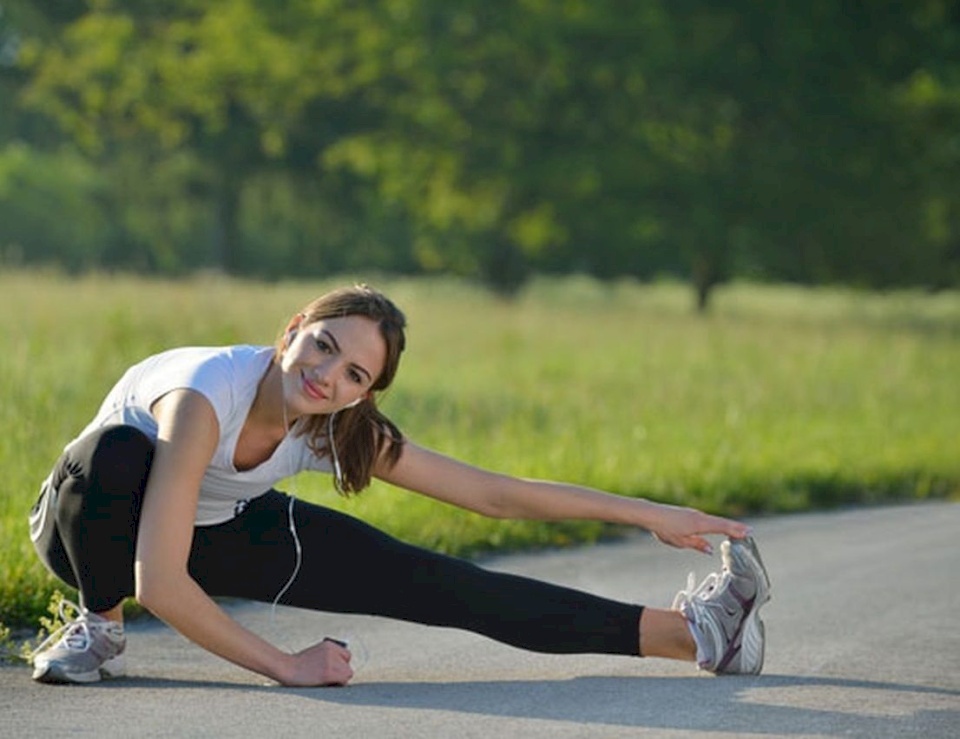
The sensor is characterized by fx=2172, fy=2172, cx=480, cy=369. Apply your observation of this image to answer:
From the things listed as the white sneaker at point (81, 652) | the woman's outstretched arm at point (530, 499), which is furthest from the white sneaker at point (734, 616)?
the white sneaker at point (81, 652)

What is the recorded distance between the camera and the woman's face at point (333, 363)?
18.5 feet

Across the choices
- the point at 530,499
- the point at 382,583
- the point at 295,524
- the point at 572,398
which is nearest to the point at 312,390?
the point at 295,524

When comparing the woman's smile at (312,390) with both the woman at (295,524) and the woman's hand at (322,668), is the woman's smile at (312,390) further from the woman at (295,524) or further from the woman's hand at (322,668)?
the woman's hand at (322,668)

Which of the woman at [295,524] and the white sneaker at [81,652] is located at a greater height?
the woman at [295,524]

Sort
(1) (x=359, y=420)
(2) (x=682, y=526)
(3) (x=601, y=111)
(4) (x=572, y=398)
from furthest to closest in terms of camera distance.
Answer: (3) (x=601, y=111)
(4) (x=572, y=398)
(2) (x=682, y=526)
(1) (x=359, y=420)

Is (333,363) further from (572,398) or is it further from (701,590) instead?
(572,398)

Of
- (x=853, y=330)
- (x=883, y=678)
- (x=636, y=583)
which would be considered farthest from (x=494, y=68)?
(x=883, y=678)

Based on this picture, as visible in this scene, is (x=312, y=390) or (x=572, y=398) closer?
(x=312, y=390)

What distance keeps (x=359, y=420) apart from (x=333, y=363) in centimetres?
34

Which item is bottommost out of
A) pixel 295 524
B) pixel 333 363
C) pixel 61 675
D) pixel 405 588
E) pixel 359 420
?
pixel 61 675

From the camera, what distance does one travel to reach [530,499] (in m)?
6.24

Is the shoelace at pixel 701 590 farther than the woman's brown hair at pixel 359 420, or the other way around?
the shoelace at pixel 701 590

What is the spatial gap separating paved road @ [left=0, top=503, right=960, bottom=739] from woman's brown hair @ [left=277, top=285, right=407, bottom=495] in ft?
2.01

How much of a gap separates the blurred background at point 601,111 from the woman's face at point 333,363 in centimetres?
2705
